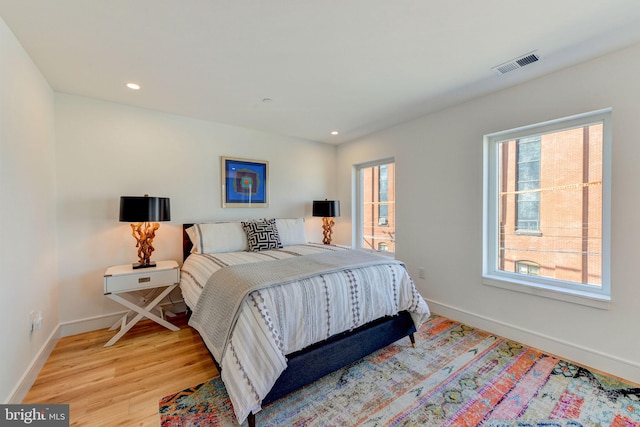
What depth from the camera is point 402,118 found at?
3.29 m

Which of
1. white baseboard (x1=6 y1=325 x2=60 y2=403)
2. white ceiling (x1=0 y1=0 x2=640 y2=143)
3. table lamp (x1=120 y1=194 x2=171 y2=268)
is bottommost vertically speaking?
white baseboard (x1=6 y1=325 x2=60 y2=403)

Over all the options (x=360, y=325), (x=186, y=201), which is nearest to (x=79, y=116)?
(x=186, y=201)

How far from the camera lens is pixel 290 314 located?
5.38 feet

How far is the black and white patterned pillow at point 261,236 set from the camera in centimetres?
307

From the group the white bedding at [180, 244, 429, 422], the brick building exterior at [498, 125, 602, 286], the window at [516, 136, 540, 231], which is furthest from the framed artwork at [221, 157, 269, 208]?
the window at [516, 136, 540, 231]

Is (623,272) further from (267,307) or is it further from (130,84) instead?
(130,84)

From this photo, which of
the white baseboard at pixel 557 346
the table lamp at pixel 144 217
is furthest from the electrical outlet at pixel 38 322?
the white baseboard at pixel 557 346

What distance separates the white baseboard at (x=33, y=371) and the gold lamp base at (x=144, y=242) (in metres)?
0.86

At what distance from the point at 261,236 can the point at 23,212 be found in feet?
6.26

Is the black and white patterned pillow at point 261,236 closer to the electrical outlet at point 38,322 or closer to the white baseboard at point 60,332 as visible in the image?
the white baseboard at point 60,332

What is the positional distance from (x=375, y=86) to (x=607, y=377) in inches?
114

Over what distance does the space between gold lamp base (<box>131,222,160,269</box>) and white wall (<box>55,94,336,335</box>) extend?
206 millimetres

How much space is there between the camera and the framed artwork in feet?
11.3

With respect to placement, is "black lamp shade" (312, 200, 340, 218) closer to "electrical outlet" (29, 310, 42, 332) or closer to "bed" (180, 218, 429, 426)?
"bed" (180, 218, 429, 426)
